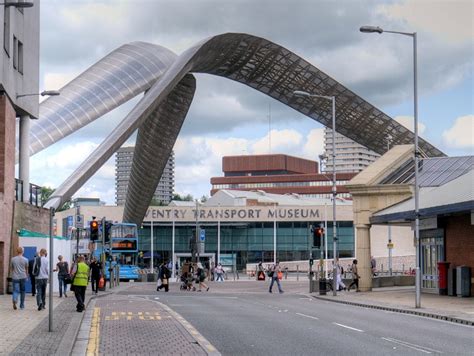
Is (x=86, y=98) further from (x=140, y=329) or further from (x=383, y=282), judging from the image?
(x=140, y=329)

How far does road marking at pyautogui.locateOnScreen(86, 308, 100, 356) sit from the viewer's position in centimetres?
1642

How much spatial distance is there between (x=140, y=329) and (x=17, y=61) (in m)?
25.8

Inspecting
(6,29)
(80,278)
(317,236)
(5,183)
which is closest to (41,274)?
(80,278)

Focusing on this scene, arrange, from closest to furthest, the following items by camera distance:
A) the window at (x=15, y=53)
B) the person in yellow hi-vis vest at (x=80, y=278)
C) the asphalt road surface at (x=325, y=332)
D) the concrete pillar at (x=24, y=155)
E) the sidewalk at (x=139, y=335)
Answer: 1. the sidewalk at (x=139, y=335)
2. the asphalt road surface at (x=325, y=332)
3. the person in yellow hi-vis vest at (x=80, y=278)
4. the window at (x=15, y=53)
5. the concrete pillar at (x=24, y=155)

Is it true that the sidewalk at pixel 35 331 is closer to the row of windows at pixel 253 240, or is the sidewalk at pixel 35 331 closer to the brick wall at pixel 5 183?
the brick wall at pixel 5 183

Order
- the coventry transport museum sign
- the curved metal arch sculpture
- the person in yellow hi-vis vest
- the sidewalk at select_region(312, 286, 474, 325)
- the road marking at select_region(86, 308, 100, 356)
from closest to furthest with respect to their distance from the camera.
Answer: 1. the road marking at select_region(86, 308, 100, 356)
2. the person in yellow hi-vis vest
3. the sidewalk at select_region(312, 286, 474, 325)
4. the curved metal arch sculpture
5. the coventry transport museum sign

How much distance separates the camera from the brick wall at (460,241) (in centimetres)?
4019

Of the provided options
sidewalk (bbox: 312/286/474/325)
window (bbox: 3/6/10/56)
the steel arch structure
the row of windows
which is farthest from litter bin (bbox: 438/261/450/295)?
the row of windows

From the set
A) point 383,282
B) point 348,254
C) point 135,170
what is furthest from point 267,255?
point 383,282

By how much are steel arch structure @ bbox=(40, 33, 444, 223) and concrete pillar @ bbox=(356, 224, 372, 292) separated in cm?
2579

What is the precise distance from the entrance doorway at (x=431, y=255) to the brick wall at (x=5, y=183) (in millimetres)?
20870

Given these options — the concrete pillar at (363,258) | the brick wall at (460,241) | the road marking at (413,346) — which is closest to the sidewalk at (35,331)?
the road marking at (413,346)

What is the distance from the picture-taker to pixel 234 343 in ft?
59.4

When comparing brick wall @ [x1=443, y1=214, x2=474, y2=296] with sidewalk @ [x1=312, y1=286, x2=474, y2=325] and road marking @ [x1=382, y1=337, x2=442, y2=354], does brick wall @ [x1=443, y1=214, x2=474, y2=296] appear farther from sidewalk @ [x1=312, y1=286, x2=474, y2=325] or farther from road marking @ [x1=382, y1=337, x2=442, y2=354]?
road marking @ [x1=382, y1=337, x2=442, y2=354]
